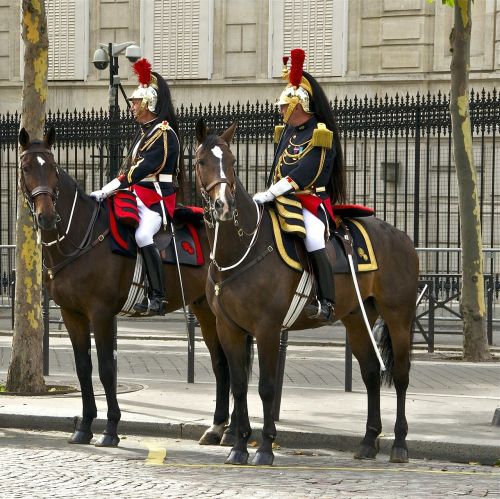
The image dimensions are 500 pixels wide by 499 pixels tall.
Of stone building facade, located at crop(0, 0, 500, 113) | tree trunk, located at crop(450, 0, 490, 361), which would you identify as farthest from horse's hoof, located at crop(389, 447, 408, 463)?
stone building facade, located at crop(0, 0, 500, 113)

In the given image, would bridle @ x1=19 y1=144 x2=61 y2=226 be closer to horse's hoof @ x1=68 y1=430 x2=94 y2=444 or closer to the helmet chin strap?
horse's hoof @ x1=68 y1=430 x2=94 y2=444

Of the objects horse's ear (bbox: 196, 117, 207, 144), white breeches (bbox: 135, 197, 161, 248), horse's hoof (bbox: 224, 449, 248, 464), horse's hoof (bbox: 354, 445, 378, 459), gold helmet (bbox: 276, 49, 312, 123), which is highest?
gold helmet (bbox: 276, 49, 312, 123)

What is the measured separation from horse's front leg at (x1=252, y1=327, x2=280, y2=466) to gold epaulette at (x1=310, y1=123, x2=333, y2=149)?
56.3 inches

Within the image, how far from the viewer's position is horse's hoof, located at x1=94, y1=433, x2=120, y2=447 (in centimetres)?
1100

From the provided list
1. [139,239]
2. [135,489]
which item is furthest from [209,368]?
[135,489]

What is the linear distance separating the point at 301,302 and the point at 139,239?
173 centimetres

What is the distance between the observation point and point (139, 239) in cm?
1156

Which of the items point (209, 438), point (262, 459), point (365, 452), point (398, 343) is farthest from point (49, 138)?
point (365, 452)

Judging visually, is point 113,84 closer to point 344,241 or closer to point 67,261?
point 67,261

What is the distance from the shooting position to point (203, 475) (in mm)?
9727

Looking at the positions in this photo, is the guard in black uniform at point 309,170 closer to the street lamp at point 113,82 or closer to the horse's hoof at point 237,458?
the horse's hoof at point 237,458

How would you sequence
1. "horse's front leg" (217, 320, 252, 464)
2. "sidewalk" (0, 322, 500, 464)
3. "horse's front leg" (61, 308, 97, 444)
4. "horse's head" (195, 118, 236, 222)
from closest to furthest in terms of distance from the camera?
"horse's head" (195, 118, 236, 222), "horse's front leg" (217, 320, 252, 464), "sidewalk" (0, 322, 500, 464), "horse's front leg" (61, 308, 97, 444)

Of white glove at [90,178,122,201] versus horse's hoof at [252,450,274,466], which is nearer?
horse's hoof at [252,450,274,466]

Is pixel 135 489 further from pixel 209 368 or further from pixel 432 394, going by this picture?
pixel 209 368
